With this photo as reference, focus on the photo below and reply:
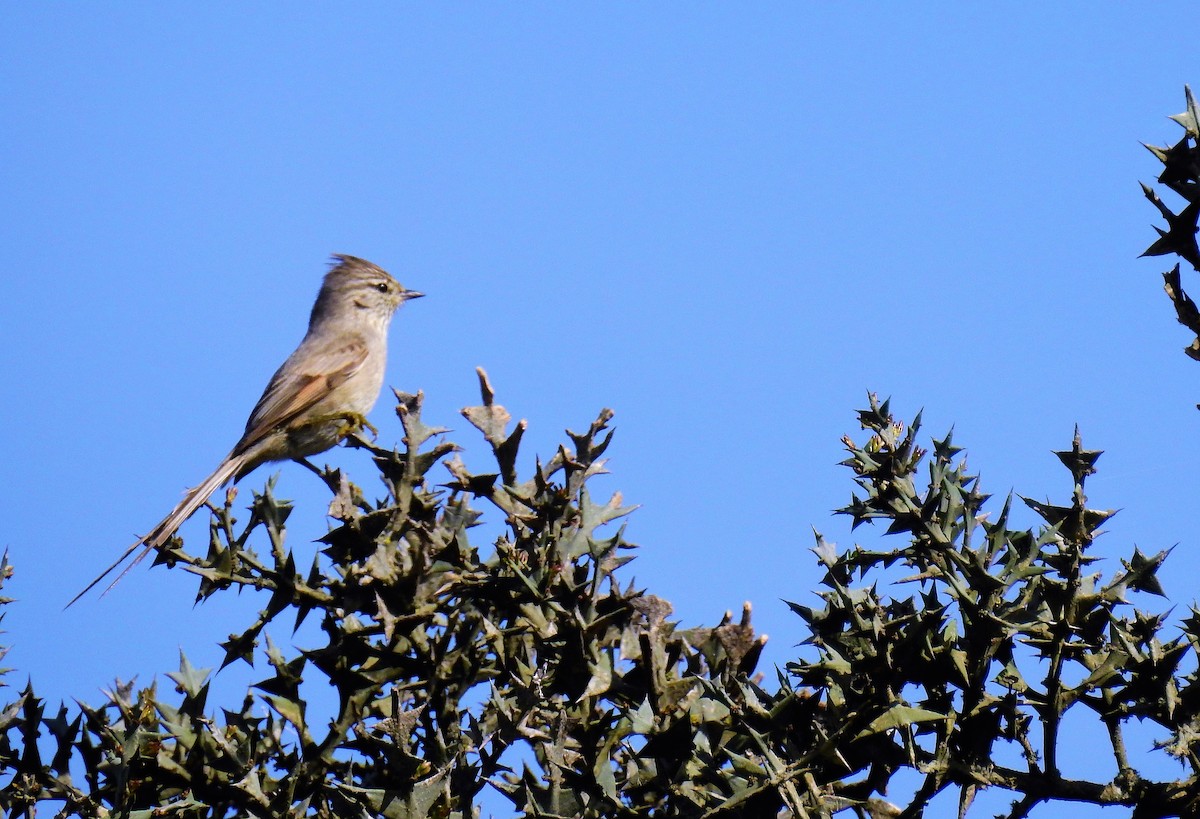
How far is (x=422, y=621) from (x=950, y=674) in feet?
4.61

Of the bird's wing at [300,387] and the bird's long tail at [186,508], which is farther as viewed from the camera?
the bird's wing at [300,387]

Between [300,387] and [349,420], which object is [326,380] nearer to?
[300,387]

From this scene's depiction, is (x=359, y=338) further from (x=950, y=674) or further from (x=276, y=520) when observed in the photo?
(x=950, y=674)

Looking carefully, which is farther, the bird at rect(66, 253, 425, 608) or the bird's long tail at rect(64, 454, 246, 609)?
the bird at rect(66, 253, 425, 608)

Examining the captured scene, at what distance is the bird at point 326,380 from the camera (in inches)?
296

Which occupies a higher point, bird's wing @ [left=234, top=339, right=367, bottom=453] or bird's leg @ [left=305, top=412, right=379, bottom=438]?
bird's wing @ [left=234, top=339, right=367, bottom=453]

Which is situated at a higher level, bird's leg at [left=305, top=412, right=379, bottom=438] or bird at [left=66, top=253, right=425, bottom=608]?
bird at [left=66, top=253, right=425, bottom=608]

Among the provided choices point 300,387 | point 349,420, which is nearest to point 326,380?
point 300,387

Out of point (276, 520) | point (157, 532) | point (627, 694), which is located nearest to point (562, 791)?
point (627, 694)

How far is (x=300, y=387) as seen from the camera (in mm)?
8242

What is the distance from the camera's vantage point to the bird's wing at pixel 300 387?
7.80 meters

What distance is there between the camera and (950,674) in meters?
3.07

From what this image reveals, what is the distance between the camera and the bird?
752 cm

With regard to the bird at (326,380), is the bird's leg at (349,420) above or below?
below
